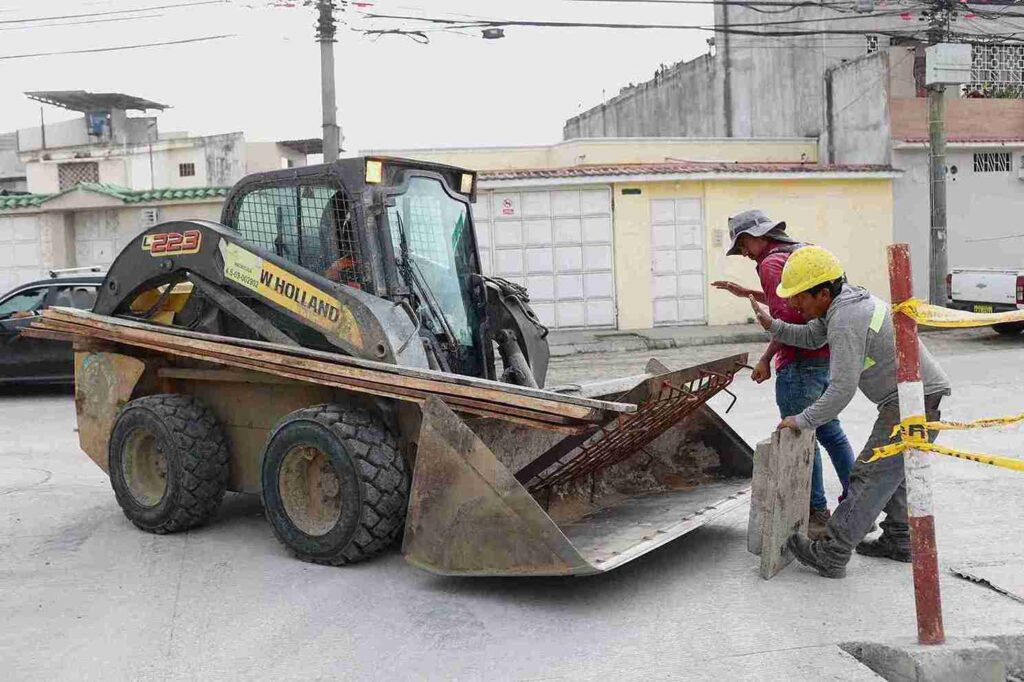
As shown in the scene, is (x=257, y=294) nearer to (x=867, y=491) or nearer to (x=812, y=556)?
(x=812, y=556)

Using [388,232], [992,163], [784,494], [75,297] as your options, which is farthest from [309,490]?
[992,163]

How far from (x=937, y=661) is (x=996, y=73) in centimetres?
2552

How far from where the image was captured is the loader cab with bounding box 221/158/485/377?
645cm

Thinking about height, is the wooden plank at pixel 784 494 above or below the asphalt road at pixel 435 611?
above

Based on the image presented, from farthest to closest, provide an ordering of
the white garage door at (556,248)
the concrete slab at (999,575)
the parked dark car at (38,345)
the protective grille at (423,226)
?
A: the white garage door at (556,248) → the parked dark car at (38,345) → the protective grille at (423,226) → the concrete slab at (999,575)

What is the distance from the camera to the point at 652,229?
72.2 ft

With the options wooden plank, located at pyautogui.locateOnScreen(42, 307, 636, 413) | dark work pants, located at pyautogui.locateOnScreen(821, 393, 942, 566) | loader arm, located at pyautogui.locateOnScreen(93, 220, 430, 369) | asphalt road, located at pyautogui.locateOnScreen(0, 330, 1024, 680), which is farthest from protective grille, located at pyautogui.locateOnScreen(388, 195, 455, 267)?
dark work pants, located at pyautogui.locateOnScreen(821, 393, 942, 566)

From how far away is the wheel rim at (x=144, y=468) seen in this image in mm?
7094

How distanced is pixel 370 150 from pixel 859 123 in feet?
35.7

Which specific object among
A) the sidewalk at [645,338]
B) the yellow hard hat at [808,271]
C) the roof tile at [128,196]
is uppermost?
the roof tile at [128,196]

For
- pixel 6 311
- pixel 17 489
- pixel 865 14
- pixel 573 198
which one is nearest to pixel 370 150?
pixel 573 198

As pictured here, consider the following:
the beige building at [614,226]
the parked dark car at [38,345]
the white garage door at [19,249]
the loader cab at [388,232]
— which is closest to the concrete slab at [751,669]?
the loader cab at [388,232]

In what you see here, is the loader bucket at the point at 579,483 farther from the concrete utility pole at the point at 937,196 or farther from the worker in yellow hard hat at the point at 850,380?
the concrete utility pole at the point at 937,196

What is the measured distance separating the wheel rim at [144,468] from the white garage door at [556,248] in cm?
1449
